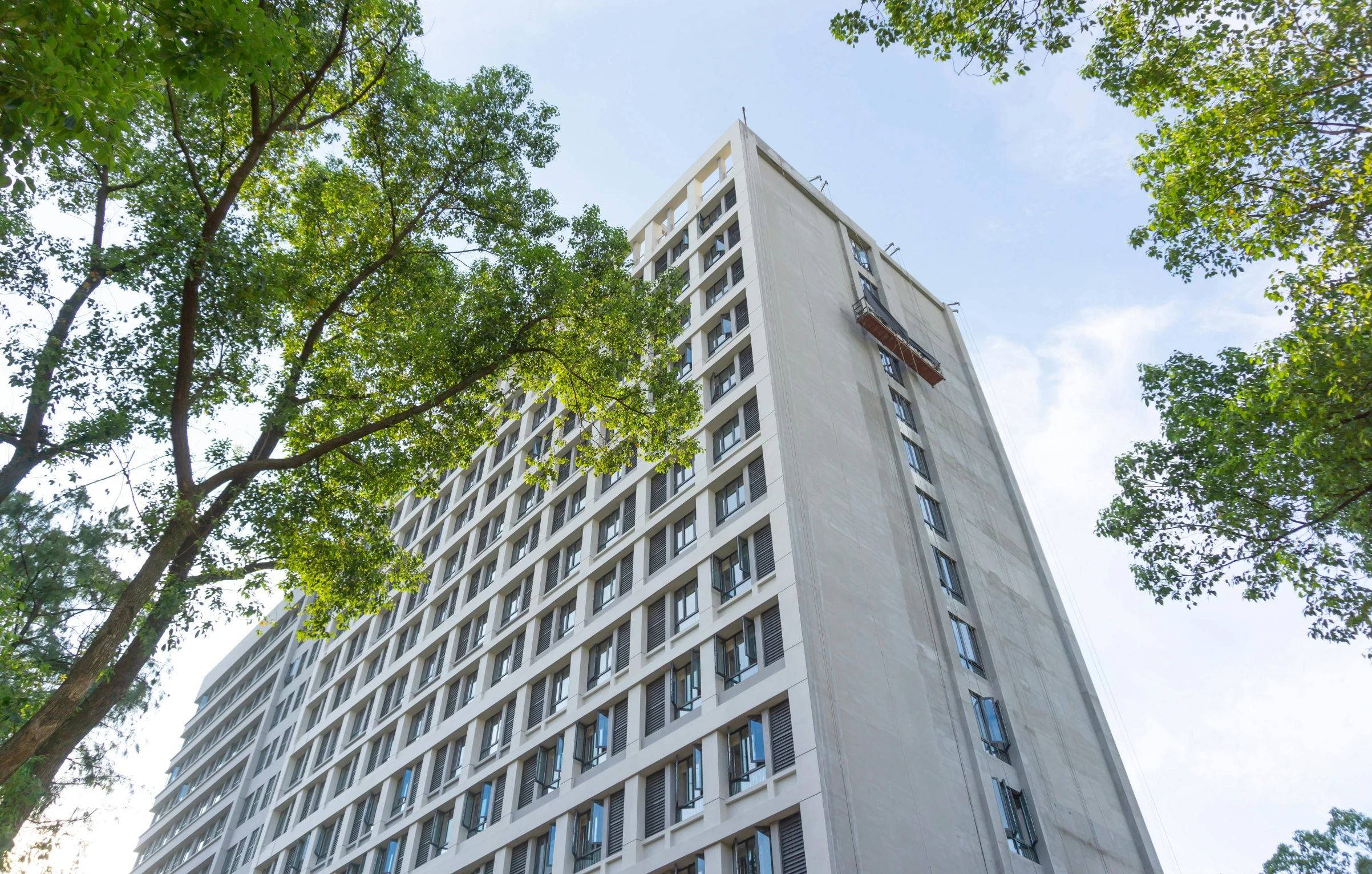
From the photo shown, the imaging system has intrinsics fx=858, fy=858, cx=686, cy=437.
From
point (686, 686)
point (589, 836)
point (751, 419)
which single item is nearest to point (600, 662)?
point (686, 686)

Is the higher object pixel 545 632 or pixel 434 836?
pixel 545 632

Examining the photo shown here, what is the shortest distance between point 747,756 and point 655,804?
329cm

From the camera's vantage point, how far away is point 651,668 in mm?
24672

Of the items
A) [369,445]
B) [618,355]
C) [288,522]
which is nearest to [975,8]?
[618,355]

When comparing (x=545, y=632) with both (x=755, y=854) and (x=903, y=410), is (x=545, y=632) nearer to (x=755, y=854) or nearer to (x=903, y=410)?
(x=755, y=854)

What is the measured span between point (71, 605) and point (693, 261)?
87.4 feet

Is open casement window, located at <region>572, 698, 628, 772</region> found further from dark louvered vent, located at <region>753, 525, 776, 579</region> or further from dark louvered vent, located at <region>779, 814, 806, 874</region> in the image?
dark louvered vent, located at <region>779, 814, 806, 874</region>

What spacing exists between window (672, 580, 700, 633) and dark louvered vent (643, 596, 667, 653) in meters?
0.31

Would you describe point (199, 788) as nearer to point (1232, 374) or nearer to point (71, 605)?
point (71, 605)

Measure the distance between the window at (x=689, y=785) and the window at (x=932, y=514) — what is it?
1173 centimetres

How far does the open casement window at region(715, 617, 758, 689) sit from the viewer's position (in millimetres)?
22281

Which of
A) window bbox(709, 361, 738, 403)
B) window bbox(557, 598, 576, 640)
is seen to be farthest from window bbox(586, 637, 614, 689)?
window bbox(709, 361, 738, 403)

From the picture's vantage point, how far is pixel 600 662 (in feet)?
90.4

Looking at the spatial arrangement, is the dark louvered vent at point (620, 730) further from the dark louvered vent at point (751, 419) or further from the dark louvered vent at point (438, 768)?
the dark louvered vent at point (438, 768)
